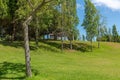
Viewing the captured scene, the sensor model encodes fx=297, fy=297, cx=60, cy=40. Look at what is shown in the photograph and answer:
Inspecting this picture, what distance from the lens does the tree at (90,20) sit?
73.6 m

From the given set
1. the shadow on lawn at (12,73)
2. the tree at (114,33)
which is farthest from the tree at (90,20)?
the tree at (114,33)

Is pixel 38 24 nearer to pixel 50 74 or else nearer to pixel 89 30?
pixel 89 30

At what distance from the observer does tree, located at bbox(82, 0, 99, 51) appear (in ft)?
241

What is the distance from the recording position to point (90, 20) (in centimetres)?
7350

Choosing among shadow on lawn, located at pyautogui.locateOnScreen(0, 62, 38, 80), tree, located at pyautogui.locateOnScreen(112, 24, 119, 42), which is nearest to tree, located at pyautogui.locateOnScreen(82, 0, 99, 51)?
shadow on lawn, located at pyautogui.locateOnScreen(0, 62, 38, 80)

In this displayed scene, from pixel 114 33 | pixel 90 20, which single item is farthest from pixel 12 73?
pixel 114 33

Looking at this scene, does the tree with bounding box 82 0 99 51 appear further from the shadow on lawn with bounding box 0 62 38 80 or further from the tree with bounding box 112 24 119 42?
the tree with bounding box 112 24 119 42

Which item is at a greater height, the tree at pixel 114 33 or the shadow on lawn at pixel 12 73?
the tree at pixel 114 33

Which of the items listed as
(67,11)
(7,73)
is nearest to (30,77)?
(7,73)

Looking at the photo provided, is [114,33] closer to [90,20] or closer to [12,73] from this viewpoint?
[90,20]

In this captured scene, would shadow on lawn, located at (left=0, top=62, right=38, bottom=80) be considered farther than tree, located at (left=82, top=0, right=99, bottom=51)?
No

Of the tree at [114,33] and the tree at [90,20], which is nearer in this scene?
the tree at [90,20]

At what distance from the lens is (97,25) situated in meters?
74.8

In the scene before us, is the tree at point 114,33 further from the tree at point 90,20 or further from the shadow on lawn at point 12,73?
the shadow on lawn at point 12,73
